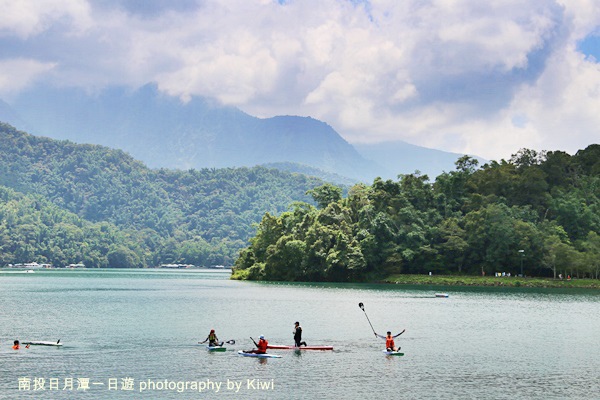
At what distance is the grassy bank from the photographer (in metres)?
144

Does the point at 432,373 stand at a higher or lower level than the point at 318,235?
lower

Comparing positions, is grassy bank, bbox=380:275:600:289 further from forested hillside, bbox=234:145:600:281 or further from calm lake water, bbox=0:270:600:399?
calm lake water, bbox=0:270:600:399

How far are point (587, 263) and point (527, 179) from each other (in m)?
32.8

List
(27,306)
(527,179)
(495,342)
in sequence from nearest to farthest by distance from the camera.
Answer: (495,342) → (27,306) → (527,179)

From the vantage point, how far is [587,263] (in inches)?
5620

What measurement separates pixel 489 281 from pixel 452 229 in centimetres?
1554

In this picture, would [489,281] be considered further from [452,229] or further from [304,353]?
[304,353]

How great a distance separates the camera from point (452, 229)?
160 meters

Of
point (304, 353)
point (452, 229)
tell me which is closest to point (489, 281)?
point (452, 229)

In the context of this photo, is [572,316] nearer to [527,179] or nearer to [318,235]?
[318,235]

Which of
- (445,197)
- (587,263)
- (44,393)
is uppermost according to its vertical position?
(445,197)

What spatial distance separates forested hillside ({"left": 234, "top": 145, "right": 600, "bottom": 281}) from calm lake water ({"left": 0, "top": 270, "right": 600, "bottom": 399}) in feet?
167

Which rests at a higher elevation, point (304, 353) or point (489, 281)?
point (489, 281)

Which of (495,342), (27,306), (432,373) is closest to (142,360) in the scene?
(432,373)
